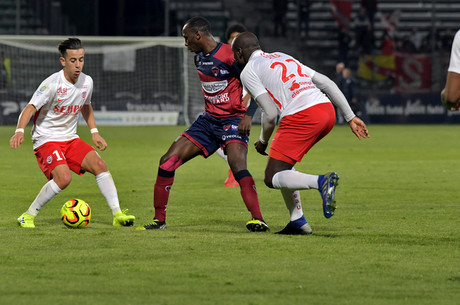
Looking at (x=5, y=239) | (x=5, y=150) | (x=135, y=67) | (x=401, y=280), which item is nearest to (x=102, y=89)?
(x=135, y=67)

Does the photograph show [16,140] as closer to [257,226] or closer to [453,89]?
[257,226]

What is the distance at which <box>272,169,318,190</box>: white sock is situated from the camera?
705 centimetres

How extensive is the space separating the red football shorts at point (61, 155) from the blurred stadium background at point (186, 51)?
1860 centimetres

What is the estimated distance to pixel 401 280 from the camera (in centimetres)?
541

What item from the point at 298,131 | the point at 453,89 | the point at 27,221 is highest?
the point at 453,89

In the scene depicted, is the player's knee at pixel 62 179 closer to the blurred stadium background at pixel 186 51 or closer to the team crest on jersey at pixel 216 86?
the team crest on jersey at pixel 216 86

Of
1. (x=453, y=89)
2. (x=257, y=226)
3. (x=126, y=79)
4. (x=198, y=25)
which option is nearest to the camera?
(x=453, y=89)

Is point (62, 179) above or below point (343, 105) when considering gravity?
below

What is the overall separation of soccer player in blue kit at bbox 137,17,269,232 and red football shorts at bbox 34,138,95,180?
87 centimetres

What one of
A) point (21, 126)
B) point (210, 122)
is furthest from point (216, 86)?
point (21, 126)

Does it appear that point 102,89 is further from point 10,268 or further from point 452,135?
point 10,268

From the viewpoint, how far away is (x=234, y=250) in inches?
260

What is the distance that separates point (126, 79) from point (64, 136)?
2097 cm

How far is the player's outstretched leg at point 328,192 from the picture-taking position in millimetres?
6711
